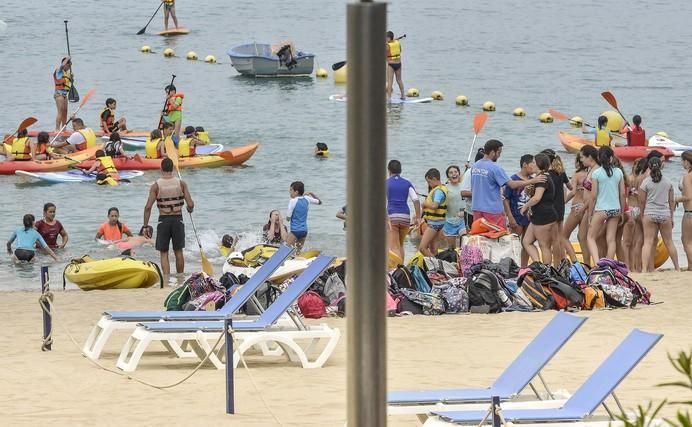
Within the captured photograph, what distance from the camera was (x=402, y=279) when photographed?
436 inches

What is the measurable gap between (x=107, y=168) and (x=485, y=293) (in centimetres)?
1145

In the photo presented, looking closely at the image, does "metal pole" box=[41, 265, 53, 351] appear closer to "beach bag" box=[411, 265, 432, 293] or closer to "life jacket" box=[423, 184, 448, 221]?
"beach bag" box=[411, 265, 432, 293]

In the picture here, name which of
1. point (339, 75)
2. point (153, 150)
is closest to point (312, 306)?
point (153, 150)

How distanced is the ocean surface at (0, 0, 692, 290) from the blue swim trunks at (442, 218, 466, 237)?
3.21 meters

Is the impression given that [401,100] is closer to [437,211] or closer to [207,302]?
[437,211]

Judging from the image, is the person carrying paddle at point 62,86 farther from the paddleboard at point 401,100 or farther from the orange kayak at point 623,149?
the orange kayak at point 623,149

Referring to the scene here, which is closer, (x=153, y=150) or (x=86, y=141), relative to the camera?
(x=153, y=150)

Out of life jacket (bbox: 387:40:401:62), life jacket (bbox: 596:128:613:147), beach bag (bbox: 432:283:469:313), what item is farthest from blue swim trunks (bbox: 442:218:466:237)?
life jacket (bbox: 387:40:401:62)

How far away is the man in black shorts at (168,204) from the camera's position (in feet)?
43.9

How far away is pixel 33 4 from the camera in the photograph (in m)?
61.5

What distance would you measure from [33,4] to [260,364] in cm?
5471

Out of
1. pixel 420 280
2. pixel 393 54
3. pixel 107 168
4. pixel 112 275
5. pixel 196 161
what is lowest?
pixel 196 161

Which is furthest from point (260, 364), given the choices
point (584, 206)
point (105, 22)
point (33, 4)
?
point (33, 4)

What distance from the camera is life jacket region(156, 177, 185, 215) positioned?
13.4 metres
